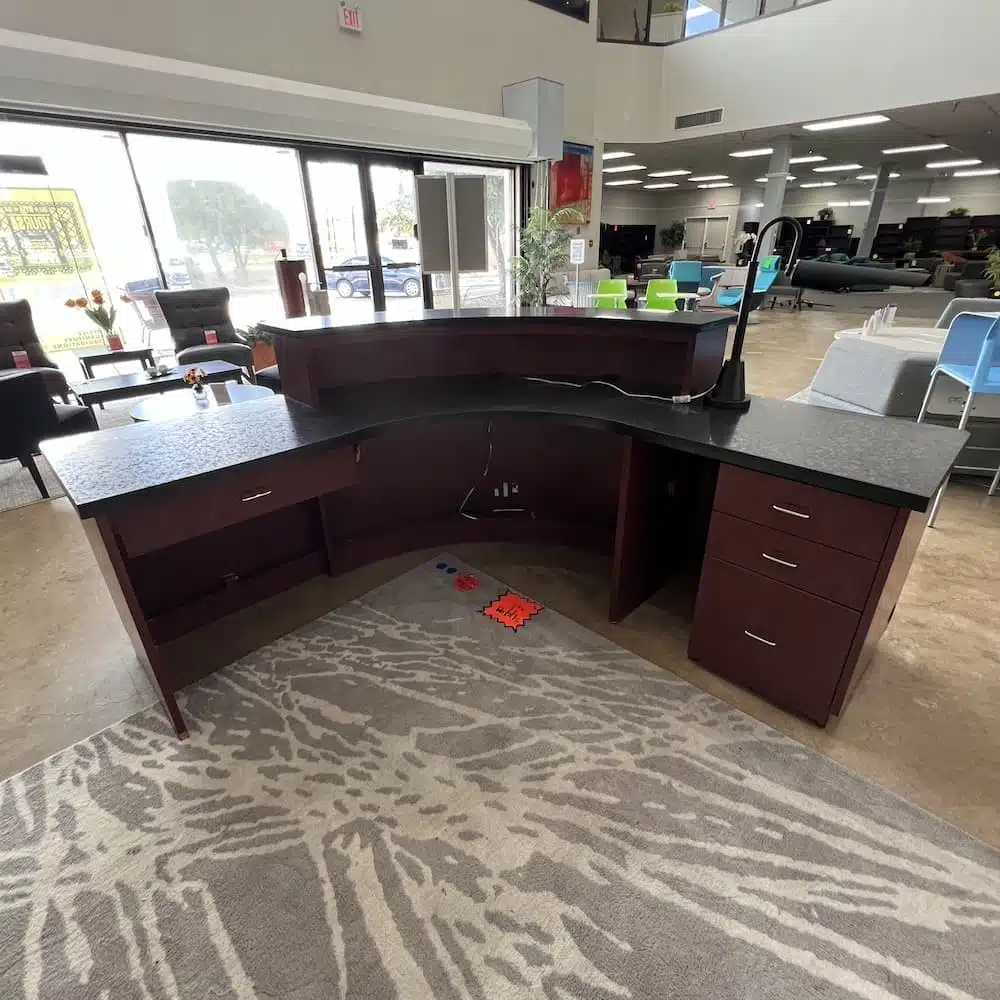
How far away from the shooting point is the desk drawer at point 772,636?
1.55 meters

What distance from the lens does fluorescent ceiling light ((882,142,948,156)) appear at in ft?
31.7

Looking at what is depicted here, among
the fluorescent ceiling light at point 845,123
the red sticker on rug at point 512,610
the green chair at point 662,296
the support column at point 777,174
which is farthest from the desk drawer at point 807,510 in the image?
the support column at point 777,174

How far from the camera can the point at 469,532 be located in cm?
273

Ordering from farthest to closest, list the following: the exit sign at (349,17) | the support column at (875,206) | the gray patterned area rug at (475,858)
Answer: the support column at (875,206) < the exit sign at (349,17) < the gray patterned area rug at (475,858)

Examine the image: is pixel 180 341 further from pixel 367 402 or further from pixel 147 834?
pixel 147 834

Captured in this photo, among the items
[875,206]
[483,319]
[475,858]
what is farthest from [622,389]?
[875,206]

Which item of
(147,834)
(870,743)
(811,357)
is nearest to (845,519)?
(870,743)

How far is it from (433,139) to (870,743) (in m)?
6.83

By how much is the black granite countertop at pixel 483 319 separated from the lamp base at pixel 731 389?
21cm

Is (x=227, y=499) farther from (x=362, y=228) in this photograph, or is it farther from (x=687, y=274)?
(x=687, y=274)

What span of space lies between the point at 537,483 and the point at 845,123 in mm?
8825

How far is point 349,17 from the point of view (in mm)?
5141

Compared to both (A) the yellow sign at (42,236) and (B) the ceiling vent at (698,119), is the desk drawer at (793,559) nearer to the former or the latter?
(A) the yellow sign at (42,236)

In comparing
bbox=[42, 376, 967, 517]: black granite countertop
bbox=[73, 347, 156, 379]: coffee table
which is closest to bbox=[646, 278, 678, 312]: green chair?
bbox=[42, 376, 967, 517]: black granite countertop
